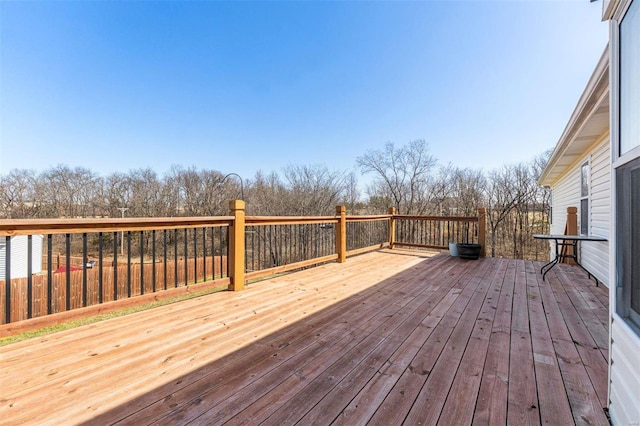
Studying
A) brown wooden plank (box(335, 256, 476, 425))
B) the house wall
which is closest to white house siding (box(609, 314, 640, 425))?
the house wall

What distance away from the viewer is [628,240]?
1.08 metres

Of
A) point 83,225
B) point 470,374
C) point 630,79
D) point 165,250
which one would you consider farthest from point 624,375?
point 165,250

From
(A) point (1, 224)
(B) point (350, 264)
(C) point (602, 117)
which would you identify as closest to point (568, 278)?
(C) point (602, 117)

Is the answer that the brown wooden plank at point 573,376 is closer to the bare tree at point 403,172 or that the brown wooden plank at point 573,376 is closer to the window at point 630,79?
the window at point 630,79

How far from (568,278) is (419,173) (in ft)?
36.6

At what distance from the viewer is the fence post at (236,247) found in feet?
10.1

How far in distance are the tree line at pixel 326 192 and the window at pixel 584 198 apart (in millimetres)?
7073

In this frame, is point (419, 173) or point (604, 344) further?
point (419, 173)

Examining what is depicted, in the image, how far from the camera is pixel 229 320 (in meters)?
2.25

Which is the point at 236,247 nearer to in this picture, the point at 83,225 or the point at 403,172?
the point at 83,225

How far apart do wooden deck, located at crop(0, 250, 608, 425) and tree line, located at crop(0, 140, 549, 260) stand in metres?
10.1

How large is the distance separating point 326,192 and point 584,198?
10346 millimetres

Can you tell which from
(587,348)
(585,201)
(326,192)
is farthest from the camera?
(326,192)

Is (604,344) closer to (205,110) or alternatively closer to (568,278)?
(568,278)
